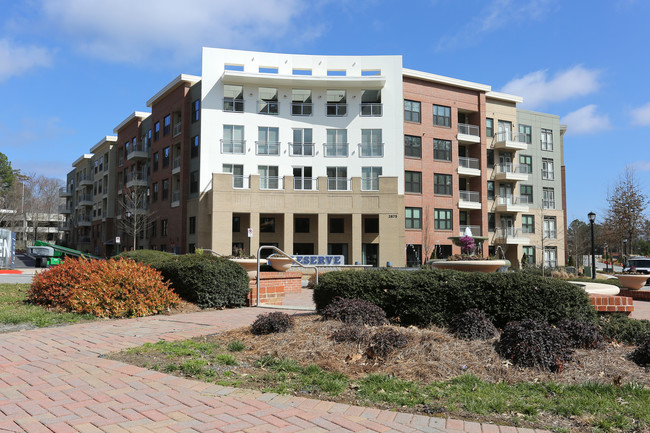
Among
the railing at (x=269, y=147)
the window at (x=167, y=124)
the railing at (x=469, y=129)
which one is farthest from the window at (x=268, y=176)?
the railing at (x=469, y=129)

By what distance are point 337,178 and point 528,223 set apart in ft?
75.6

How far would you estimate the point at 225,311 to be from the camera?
Answer: 11.0m

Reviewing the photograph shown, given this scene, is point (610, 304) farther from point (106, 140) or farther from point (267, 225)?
point (106, 140)

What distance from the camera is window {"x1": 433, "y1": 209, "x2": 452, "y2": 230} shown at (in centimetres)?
4406

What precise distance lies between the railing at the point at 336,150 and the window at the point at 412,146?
557cm

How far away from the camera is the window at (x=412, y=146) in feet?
141

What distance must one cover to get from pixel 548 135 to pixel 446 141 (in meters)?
15.8

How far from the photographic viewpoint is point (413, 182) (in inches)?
1698

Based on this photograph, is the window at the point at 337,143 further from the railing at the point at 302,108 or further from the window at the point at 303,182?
the window at the point at 303,182

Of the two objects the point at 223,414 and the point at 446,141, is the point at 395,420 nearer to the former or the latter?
the point at 223,414

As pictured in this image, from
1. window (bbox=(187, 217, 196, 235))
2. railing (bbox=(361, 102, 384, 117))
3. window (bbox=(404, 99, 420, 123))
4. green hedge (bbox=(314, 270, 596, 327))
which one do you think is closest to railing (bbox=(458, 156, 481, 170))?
window (bbox=(404, 99, 420, 123))

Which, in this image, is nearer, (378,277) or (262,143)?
(378,277)

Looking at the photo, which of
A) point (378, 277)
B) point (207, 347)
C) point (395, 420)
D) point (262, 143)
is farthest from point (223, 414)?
point (262, 143)

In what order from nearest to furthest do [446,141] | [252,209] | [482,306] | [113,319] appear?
1. [482,306]
2. [113,319]
3. [252,209]
4. [446,141]
